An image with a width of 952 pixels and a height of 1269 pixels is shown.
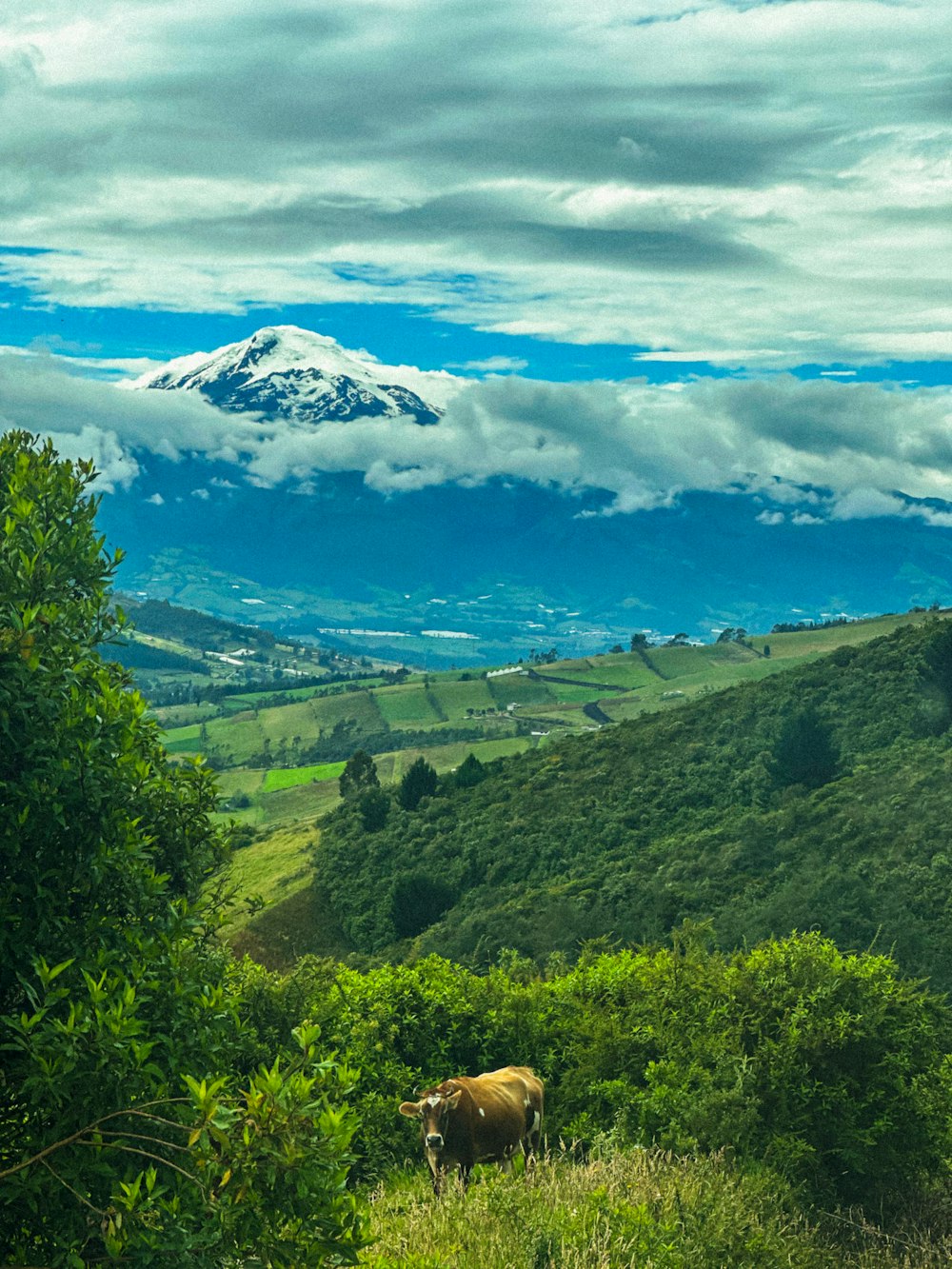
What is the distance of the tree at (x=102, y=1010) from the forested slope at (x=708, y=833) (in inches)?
1458

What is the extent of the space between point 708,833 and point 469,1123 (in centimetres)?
5598

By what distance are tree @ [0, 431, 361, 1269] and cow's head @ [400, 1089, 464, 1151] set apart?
304 inches

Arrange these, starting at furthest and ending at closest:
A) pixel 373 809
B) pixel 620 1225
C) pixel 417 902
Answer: pixel 373 809
pixel 417 902
pixel 620 1225

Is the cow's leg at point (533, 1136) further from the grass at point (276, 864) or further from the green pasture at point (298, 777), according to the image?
the green pasture at point (298, 777)

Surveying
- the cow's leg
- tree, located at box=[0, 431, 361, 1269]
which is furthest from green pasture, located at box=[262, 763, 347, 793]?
tree, located at box=[0, 431, 361, 1269]

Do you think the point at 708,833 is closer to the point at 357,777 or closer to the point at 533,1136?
the point at 533,1136

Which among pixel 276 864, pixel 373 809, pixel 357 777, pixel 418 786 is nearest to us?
pixel 276 864

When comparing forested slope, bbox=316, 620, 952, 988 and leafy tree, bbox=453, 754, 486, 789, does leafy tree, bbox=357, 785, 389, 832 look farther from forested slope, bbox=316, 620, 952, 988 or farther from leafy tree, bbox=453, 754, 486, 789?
leafy tree, bbox=453, 754, 486, 789

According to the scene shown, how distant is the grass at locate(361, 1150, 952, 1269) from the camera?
13.9m

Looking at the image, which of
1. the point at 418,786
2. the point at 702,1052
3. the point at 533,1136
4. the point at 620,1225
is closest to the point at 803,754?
the point at 418,786

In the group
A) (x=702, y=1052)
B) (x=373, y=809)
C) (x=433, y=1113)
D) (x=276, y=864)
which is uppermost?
(x=433, y=1113)

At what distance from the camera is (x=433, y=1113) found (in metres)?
19.2

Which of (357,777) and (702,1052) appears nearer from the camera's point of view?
(702,1052)

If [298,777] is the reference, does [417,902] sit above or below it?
above
